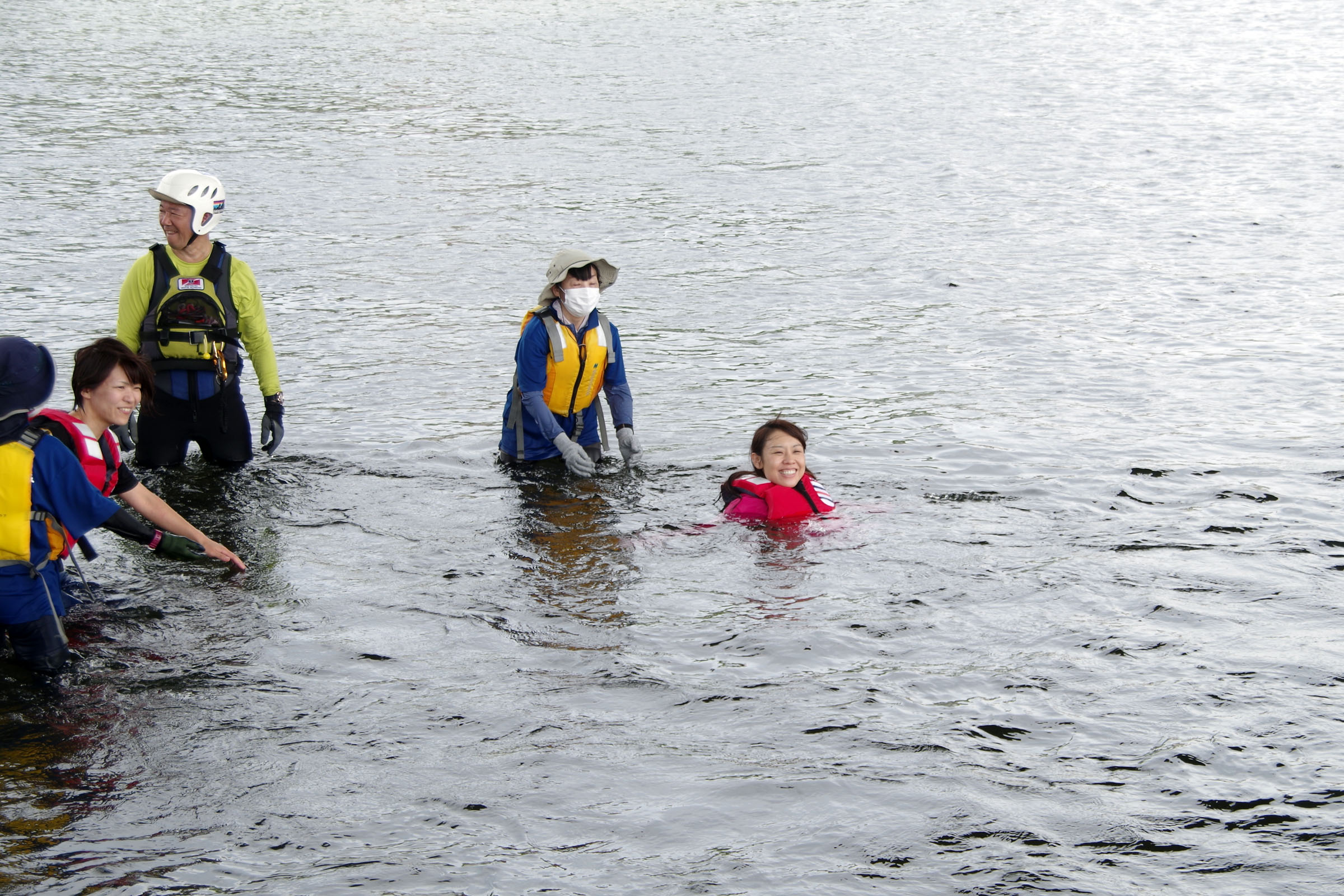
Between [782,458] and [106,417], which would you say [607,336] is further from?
[106,417]

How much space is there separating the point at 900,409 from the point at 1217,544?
361cm

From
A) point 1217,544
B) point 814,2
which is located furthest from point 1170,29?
point 1217,544

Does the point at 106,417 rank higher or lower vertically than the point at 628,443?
higher

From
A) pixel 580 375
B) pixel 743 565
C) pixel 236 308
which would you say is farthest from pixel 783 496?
pixel 236 308

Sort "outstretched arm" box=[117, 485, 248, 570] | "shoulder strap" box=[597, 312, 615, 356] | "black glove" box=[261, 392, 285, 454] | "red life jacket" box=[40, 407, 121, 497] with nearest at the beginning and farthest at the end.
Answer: "red life jacket" box=[40, 407, 121, 497] → "outstretched arm" box=[117, 485, 248, 570] → "black glove" box=[261, 392, 285, 454] → "shoulder strap" box=[597, 312, 615, 356]

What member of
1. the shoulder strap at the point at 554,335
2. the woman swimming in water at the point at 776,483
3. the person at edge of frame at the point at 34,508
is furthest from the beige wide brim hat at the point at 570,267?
the person at edge of frame at the point at 34,508

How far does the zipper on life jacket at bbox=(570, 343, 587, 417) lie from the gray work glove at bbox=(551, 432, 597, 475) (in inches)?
13.3

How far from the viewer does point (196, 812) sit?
558 cm

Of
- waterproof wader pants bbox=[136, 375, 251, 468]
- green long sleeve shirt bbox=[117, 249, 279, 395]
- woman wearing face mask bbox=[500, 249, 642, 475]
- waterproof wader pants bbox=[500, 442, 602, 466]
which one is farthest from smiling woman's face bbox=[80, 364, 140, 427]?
waterproof wader pants bbox=[500, 442, 602, 466]

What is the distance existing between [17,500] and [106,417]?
861 mm

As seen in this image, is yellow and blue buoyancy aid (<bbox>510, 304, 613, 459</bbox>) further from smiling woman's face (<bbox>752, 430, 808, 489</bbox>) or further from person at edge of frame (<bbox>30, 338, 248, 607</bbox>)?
person at edge of frame (<bbox>30, 338, 248, 607</bbox>)

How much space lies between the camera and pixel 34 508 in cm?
611

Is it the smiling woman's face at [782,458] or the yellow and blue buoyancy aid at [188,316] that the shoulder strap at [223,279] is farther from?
the smiling woman's face at [782,458]

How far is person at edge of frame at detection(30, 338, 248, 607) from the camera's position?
21.6ft
